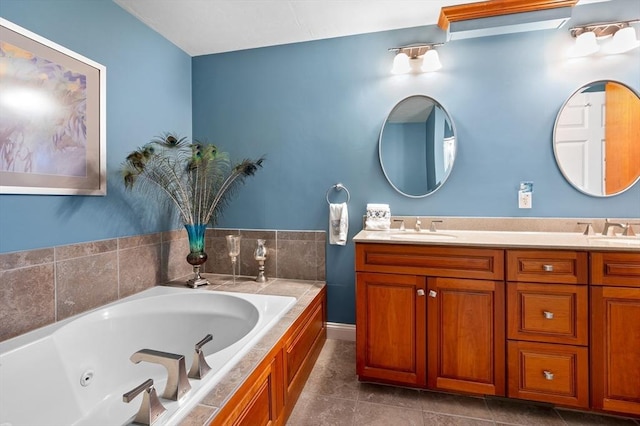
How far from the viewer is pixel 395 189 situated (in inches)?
88.3

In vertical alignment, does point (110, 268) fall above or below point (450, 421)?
above

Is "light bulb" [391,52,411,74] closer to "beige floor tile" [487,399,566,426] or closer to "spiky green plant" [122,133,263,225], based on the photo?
"spiky green plant" [122,133,263,225]

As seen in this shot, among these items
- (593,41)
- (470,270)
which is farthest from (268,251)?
(593,41)

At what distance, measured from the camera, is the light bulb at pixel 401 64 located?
83.8 inches

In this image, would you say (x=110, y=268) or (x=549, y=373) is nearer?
(x=549, y=373)

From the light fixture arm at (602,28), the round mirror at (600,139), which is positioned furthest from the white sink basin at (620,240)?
the light fixture arm at (602,28)

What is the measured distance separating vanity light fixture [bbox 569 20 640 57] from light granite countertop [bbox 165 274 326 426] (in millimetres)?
2417

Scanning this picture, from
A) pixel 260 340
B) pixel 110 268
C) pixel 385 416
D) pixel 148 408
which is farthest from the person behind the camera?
pixel 110 268

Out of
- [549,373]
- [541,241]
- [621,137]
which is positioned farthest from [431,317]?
[621,137]

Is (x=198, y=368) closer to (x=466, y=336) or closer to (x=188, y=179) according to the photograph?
(x=466, y=336)

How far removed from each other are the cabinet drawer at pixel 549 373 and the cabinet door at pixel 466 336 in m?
0.07

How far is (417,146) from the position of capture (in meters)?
2.22

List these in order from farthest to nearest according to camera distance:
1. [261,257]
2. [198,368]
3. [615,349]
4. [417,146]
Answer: [261,257], [417,146], [615,349], [198,368]

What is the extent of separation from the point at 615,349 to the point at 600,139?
1.34 m
